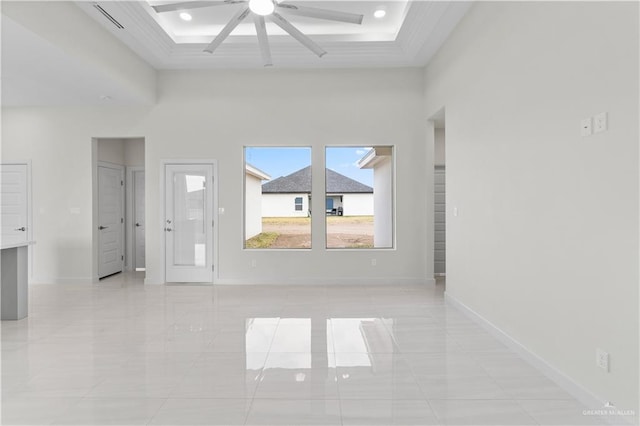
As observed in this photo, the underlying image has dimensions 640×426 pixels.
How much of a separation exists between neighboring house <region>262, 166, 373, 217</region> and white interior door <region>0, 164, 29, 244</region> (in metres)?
4.12

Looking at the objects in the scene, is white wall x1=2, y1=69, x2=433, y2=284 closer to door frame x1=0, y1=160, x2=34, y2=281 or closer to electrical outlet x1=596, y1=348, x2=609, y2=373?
door frame x1=0, y1=160, x2=34, y2=281

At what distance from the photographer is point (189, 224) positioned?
6559mm

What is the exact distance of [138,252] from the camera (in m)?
7.97

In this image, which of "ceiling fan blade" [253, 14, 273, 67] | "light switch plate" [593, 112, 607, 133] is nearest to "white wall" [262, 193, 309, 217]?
"ceiling fan blade" [253, 14, 273, 67]

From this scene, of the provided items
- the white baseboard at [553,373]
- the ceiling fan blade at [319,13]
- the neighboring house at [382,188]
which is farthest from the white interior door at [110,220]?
the white baseboard at [553,373]

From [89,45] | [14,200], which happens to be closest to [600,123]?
[89,45]

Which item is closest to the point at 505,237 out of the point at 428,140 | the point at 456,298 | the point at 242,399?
the point at 456,298

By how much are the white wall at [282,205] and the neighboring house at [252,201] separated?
0.11 metres

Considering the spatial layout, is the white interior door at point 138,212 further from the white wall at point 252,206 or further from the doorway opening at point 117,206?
the white wall at point 252,206

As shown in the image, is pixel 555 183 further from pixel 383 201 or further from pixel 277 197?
pixel 277 197

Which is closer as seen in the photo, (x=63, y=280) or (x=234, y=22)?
(x=234, y=22)

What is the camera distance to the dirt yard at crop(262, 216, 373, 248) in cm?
657

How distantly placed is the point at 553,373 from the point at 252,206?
4.94m

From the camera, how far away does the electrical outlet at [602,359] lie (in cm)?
234
